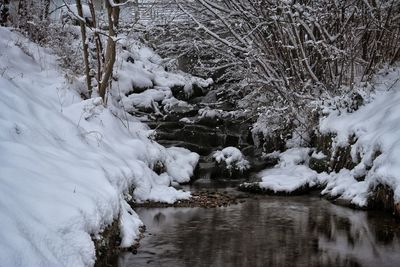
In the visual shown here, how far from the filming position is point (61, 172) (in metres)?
5.56

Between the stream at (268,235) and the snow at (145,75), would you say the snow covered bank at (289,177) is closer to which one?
the stream at (268,235)

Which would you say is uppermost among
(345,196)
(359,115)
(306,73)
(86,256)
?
(306,73)

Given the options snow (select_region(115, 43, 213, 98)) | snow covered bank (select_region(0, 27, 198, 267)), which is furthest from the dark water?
snow (select_region(115, 43, 213, 98))

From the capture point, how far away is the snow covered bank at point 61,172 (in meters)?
3.94

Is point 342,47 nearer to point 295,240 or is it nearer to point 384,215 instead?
point 384,215

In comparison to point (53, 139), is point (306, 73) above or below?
above

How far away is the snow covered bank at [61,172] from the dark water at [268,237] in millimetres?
603

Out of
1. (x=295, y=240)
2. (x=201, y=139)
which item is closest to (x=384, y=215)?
(x=295, y=240)

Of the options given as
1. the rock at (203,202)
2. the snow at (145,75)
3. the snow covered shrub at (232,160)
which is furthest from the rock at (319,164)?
the snow at (145,75)

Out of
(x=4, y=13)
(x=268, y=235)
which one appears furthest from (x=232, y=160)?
(x=4, y=13)

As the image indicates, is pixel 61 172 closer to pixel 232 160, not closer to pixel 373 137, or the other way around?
pixel 373 137

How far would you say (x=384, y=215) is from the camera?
26.5 feet

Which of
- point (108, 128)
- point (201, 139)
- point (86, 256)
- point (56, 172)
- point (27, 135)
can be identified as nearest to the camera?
point (86, 256)

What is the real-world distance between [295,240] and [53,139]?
3.77 m
